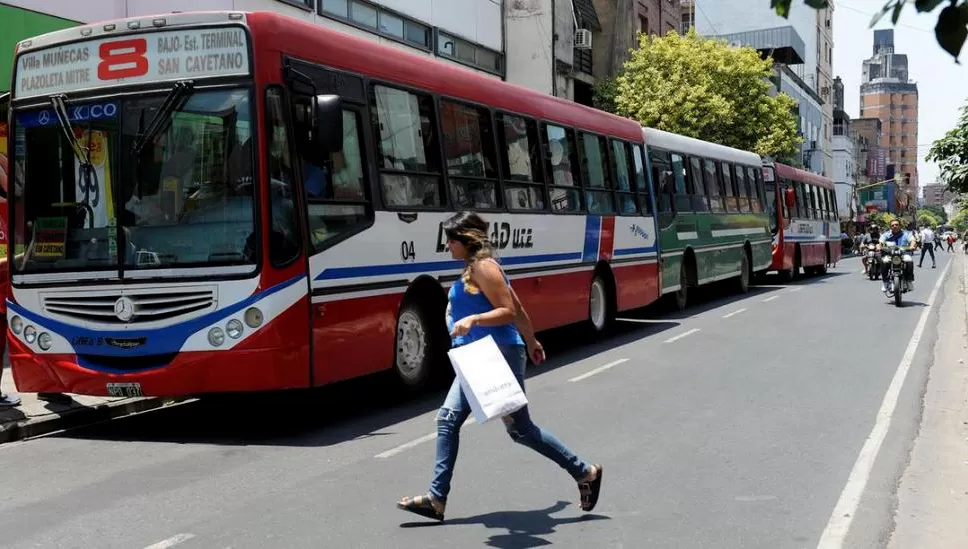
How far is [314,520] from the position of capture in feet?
19.3

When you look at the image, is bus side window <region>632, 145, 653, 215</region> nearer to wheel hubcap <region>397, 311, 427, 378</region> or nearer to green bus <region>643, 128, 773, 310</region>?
green bus <region>643, 128, 773, 310</region>

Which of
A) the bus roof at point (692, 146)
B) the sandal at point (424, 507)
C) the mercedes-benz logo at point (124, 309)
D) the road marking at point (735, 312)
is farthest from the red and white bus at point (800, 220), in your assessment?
the sandal at point (424, 507)

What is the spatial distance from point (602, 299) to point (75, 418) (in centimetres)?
817

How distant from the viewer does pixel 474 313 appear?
5.61 m

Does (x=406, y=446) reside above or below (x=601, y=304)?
below

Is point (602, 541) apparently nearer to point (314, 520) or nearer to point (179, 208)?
point (314, 520)

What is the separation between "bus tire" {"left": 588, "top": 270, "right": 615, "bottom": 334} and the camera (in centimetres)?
1508

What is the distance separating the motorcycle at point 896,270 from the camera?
68.7 ft

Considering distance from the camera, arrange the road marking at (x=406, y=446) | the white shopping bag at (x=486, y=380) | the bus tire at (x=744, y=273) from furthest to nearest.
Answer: the bus tire at (x=744, y=273)
the road marking at (x=406, y=446)
the white shopping bag at (x=486, y=380)

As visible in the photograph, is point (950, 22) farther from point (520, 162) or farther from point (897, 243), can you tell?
point (897, 243)

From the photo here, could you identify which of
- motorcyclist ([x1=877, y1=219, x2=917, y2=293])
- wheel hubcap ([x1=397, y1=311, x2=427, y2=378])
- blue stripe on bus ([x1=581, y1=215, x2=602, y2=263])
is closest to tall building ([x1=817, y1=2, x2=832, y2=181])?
motorcyclist ([x1=877, y1=219, x2=917, y2=293])

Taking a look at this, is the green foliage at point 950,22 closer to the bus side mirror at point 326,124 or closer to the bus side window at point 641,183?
the bus side mirror at point 326,124

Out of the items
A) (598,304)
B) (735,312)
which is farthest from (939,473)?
(735,312)

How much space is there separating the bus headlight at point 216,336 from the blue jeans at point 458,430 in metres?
3.01
